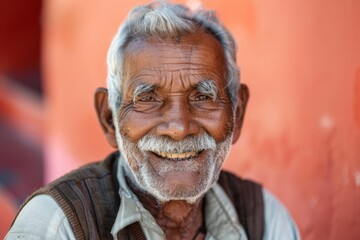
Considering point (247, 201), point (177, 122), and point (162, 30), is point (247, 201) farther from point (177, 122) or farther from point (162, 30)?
point (162, 30)

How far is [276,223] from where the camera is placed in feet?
9.45

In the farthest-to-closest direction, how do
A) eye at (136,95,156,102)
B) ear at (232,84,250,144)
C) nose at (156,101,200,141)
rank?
ear at (232,84,250,144) → eye at (136,95,156,102) → nose at (156,101,200,141)

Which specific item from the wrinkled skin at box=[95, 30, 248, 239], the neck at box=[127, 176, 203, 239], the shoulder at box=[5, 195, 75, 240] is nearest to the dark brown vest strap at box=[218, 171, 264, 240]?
the neck at box=[127, 176, 203, 239]

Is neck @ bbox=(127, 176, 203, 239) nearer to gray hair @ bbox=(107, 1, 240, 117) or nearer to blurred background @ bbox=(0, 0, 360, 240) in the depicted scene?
gray hair @ bbox=(107, 1, 240, 117)

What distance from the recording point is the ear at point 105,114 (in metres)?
2.77

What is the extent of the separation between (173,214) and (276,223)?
496mm

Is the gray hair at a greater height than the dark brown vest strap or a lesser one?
greater

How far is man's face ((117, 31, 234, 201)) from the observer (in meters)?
2.46

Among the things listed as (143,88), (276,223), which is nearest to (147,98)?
(143,88)

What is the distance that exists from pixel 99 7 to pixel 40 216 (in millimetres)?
2078

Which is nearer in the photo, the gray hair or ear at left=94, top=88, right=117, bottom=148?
the gray hair

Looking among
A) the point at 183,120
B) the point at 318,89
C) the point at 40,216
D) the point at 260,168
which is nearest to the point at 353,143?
the point at 318,89

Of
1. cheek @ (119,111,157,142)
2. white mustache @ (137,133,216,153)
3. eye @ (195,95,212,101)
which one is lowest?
white mustache @ (137,133,216,153)

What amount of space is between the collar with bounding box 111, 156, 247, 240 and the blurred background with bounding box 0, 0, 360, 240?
0.52 m
